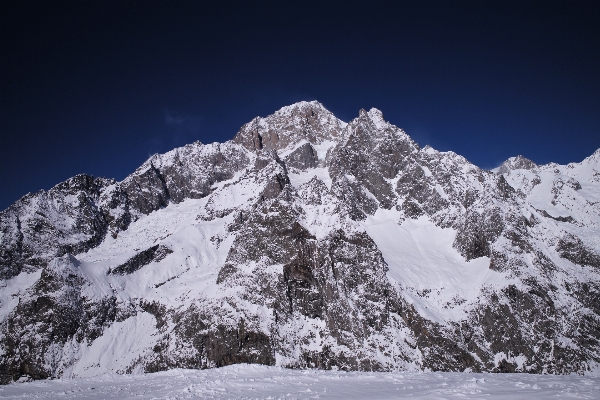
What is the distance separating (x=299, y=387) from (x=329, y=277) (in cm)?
5047

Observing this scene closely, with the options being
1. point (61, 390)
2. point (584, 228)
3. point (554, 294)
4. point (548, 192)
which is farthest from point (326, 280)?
point (548, 192)

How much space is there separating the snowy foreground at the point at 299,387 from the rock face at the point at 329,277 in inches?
1415

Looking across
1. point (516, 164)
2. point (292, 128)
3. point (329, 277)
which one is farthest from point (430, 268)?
point (516, 164)

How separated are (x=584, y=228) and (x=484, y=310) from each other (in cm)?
5155

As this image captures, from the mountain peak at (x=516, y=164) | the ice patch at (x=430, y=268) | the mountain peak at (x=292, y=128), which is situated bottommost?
the ice patch at (x=430, y=268)

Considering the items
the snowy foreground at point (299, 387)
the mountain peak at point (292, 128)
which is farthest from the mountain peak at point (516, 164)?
the snowy foreground at point (299, 387)

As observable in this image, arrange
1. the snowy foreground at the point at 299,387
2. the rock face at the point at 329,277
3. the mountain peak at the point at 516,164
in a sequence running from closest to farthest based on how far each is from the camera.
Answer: the snowy foreground at the point at 299,387
the rock face at the point at 329,277
the mountain peak at the point at 516,164

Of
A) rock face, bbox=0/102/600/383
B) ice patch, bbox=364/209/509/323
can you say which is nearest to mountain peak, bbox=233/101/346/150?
rock face, bbox=0/102/600/383

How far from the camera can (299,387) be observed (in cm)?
2419

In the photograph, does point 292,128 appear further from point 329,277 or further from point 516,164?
point 516,164

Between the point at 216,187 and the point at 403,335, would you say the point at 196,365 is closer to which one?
the point at 403,335

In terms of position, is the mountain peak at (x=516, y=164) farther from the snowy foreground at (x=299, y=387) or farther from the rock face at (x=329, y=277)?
the snowy foreground at (x=299, y=387)

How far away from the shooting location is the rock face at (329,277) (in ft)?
220

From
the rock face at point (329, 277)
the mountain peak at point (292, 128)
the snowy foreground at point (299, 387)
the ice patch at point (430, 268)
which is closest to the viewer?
the snowy foreground at point (299, 387)
